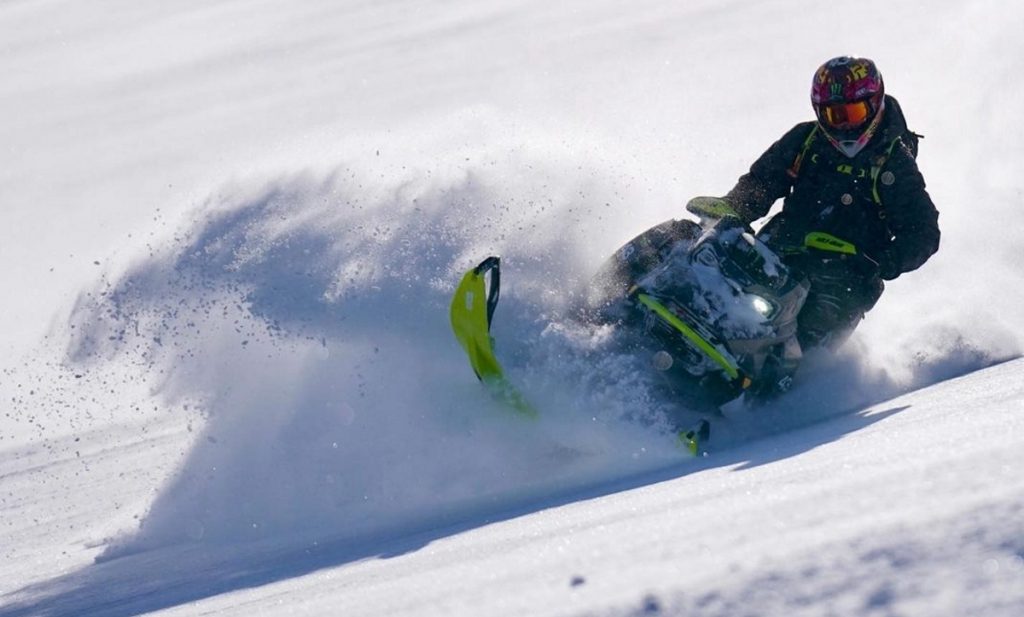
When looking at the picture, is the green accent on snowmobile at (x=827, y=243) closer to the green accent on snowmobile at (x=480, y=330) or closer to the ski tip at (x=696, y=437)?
the ski tip at (x=696, y=437)

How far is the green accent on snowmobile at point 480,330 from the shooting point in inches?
267

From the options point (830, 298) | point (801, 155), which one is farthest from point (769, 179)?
point (830, 298)

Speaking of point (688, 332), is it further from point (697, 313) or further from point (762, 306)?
point (762, 306)

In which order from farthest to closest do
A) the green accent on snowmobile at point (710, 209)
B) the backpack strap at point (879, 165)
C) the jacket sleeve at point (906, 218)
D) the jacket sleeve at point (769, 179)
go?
the jacket sleeve at point (769, 179) → the backpack strap at point (879, 165) → the jacket sleeve at point (906, 218) → the green accent on snowmobile at point (710, 209)

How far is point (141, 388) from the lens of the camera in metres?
11.2

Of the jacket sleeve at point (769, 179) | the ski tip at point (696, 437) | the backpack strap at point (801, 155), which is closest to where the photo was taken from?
the ski tip at point (696, 437)

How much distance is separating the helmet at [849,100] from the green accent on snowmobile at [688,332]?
1774 mm

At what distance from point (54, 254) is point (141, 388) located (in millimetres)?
7627

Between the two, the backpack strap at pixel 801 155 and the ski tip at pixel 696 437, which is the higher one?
the backpack strap at pixel 801 155

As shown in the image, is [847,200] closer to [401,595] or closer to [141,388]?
[401,595]

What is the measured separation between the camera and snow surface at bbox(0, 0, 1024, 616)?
128 inches

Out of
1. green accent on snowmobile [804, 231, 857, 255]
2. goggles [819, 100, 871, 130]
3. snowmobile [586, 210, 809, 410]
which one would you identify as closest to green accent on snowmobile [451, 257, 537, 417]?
snowmobile [586, 210, 809, 410]

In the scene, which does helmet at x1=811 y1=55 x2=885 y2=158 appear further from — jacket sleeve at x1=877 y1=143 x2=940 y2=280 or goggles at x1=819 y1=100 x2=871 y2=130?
jacket sleeve at x1=877 y1=143 x2=940 y2=280

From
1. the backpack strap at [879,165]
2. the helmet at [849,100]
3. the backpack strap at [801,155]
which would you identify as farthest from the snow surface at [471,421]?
the helmet at [849,100]
